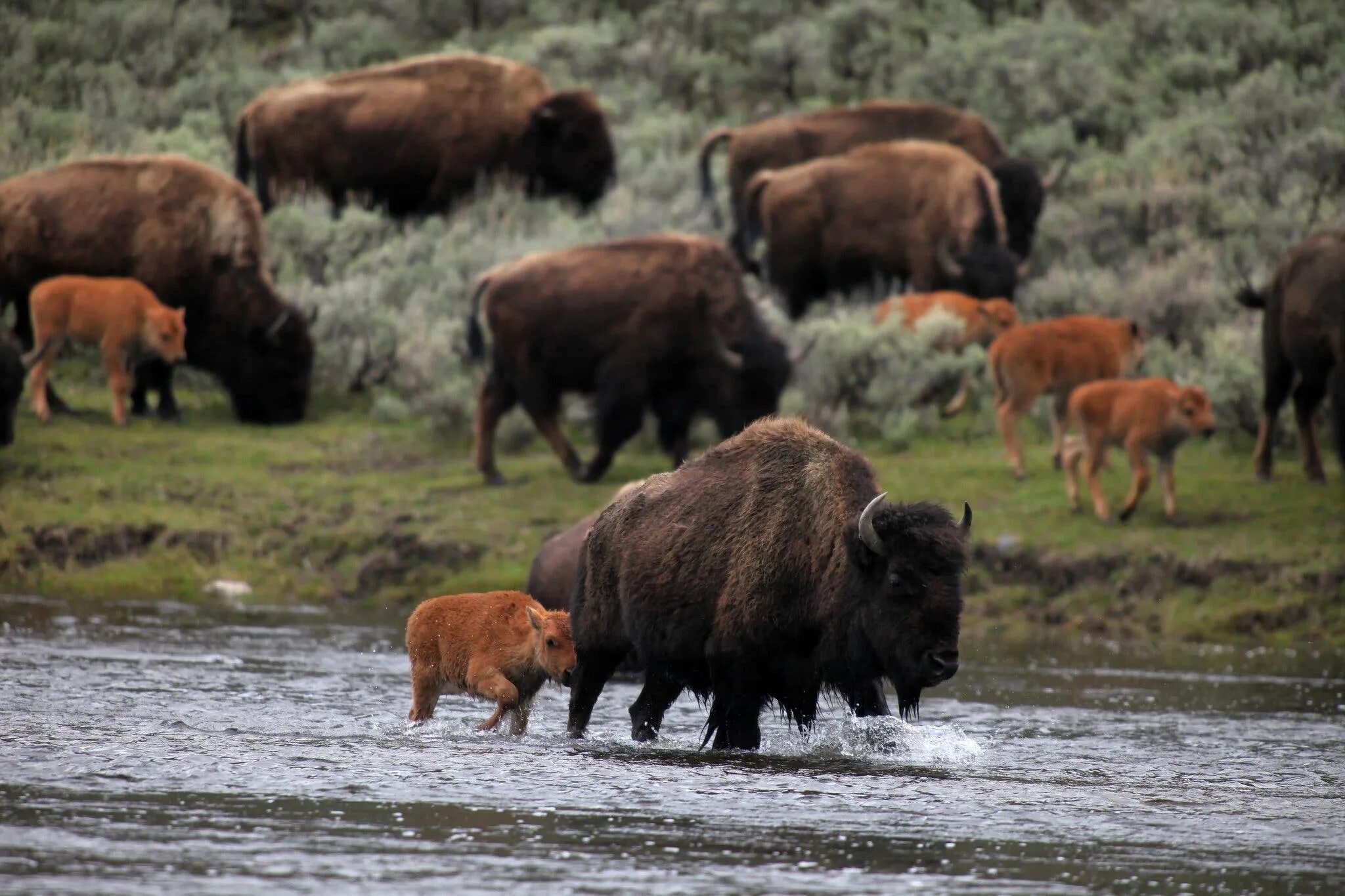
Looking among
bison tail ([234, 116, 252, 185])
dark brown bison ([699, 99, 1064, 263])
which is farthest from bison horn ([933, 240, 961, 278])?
bison tail ([234, 116, 252, 185])

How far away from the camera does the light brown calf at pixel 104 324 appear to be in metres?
17.7

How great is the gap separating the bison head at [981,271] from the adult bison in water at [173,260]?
21.9 feet

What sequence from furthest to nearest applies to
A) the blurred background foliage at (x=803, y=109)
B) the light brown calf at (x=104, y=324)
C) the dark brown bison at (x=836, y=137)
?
the dark brown bison at (x=836, y=137) → the blurred background foliage at (x=803, y=109) → the light brown calf at (x=104, y=324)

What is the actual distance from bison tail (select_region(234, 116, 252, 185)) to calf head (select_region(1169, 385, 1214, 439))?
13.0m

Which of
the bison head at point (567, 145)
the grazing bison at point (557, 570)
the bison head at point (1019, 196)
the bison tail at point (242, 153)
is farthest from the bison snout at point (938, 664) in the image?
the bison tail at point (242, 153)

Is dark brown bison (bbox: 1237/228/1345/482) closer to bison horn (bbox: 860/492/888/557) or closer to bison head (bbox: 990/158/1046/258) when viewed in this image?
bison head (bbox: 990/158/1046/258)

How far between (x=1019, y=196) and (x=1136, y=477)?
8318mm

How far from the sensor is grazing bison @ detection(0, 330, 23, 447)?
16.6m

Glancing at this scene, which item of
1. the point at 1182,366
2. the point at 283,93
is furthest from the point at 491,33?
the point at 1182,366

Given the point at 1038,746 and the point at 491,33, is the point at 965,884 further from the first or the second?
the point at 491,33

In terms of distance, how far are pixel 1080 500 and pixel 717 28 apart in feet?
60.0

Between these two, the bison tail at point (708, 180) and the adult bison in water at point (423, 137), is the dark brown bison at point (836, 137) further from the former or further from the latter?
the adult bison in water at point (423, 137)

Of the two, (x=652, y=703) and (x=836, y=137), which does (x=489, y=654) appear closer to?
(x=652, y=703)

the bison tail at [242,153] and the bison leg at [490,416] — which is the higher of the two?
the bison tail at [242,153]
